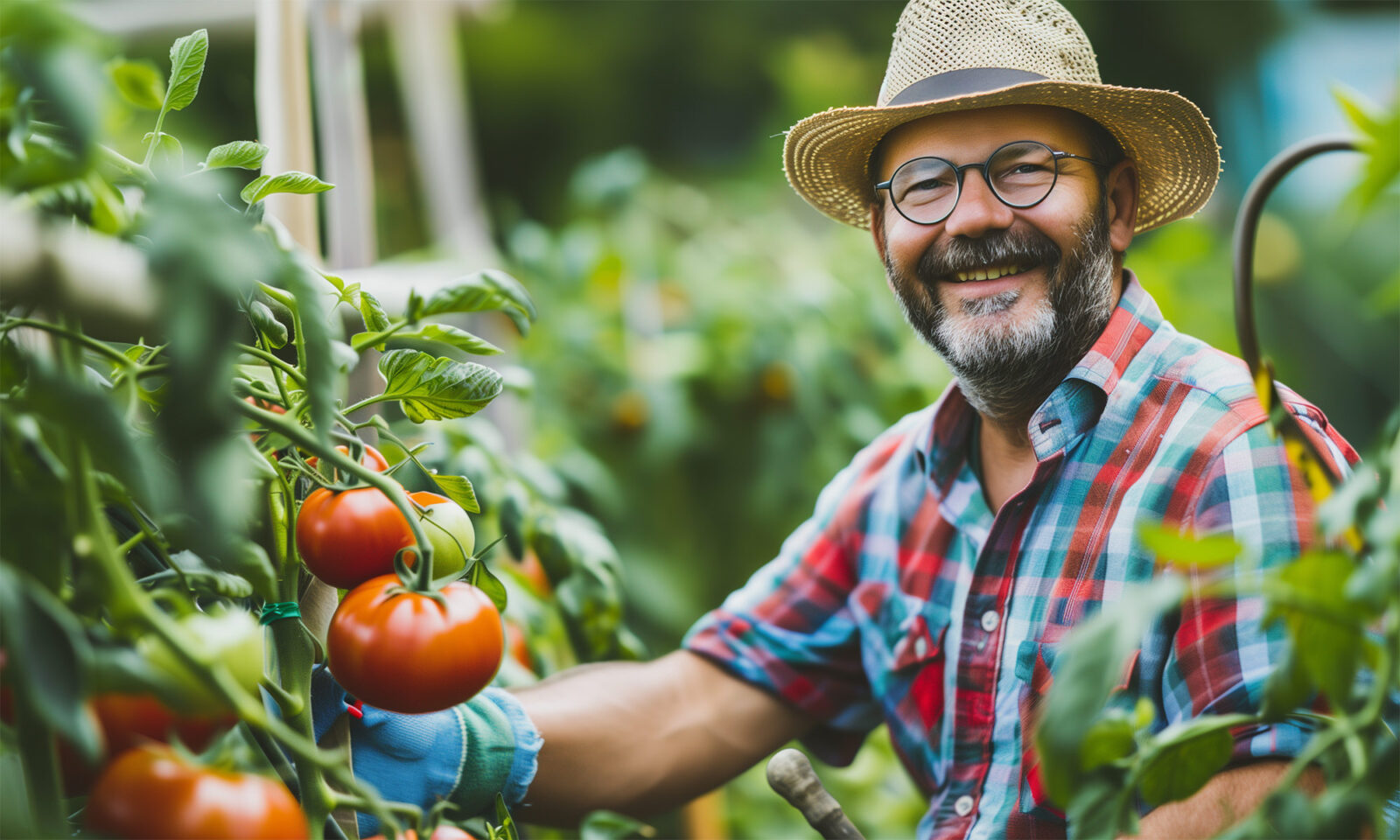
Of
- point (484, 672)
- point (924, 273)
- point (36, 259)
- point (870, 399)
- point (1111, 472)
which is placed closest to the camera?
point (36, 259)

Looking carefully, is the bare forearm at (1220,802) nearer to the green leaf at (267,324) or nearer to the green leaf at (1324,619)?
the green leaf at (1324,619)

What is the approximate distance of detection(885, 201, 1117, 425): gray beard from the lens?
37.5 inches

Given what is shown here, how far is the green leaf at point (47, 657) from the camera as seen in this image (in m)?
0.33

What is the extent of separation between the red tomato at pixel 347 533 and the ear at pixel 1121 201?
2.52 ft

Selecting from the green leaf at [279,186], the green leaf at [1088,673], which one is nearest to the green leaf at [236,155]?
the green leaf at [279,186]

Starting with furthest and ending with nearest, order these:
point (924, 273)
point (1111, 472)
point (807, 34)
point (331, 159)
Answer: point (807, 34), point (331, 159), point (924, 273), point (1111, 472)

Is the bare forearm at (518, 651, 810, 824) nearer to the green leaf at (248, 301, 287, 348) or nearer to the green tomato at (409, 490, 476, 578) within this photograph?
the green tomato at (409, 490, 476, 578)

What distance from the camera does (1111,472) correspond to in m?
0.89

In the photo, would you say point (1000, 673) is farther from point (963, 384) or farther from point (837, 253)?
point (837, 253)

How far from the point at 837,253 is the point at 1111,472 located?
1.15 meters

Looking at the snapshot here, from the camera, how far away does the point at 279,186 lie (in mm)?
521

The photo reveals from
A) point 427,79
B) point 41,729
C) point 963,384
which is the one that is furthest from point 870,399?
point 41,729

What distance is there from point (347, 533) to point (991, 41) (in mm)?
727

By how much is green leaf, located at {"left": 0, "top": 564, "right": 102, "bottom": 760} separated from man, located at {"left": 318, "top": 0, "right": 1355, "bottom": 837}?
1.40ft
